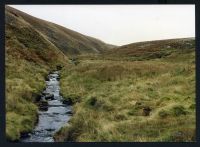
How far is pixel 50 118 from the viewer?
18.3 m

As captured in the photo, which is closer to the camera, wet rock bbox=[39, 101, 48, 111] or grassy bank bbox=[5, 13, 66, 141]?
grassy bank bbox=[5, 13, 66, 141]

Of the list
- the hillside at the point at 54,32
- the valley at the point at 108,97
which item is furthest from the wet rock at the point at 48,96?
the hillside at the point at 54,32

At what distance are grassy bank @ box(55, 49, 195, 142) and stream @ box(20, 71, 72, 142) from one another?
0.33 meters

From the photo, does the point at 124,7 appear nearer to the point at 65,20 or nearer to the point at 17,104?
the point at 65,20

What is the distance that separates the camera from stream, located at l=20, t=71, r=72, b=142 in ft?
57.7

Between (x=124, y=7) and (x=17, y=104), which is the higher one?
(x=124, y=7)

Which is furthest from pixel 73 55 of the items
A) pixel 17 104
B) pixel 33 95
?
pixel 17 104

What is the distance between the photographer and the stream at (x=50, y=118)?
57.7 ft

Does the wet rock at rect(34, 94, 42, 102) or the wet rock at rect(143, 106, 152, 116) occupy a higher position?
the wet rock at rect(34, 94, 42, 102)

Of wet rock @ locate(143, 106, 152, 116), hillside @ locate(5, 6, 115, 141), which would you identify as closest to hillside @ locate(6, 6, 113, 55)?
hillside @ locate(5, 6, 115, 141)

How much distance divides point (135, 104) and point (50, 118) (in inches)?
97.8

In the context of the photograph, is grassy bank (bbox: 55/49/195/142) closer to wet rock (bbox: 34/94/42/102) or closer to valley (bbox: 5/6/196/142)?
valley (bbox: 5/6/196/142)

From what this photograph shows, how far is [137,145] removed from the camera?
16.6 meters

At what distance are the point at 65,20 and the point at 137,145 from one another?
4.20 metres
